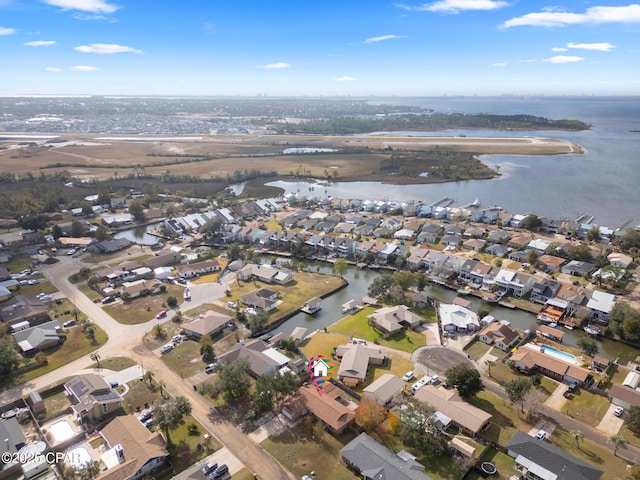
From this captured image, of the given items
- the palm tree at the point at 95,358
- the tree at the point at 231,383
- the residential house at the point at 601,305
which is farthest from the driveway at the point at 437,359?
the palm tree at the point at 95,358

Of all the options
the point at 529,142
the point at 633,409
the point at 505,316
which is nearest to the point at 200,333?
the point at 505,316

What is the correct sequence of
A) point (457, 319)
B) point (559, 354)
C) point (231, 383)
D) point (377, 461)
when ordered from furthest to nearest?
point (457, 319) < point (559, 354) < point (231, 383) < point (377, 461)

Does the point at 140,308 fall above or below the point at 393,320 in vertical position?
below

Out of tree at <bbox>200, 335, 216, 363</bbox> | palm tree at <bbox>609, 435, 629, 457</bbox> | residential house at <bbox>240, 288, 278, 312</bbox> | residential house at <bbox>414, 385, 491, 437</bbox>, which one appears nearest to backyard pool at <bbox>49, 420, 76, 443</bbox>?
tree at <bbox>200, 335, 216, 363</bbox>

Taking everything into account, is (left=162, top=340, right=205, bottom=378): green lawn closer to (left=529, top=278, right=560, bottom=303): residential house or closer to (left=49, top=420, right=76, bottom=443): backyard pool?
(left=49, top=420, right=76, bottom=443): backyard pool

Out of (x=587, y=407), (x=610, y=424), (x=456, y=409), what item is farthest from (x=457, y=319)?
(x=610, y=424)

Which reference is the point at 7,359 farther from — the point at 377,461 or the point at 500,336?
the point at 500,336
